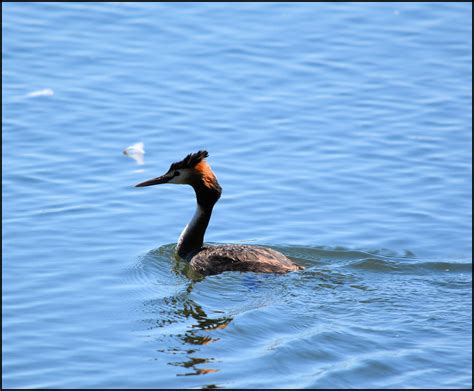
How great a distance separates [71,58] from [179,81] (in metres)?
1.87

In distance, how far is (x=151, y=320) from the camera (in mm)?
9953

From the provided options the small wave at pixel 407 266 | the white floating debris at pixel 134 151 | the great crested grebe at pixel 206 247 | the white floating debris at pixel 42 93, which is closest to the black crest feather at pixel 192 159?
the great crested grebe at pixel 206 247

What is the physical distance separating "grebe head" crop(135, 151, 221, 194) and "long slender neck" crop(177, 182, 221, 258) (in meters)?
0.04

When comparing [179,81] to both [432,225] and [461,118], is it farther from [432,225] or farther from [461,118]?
[432,225]

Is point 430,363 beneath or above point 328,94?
beneath

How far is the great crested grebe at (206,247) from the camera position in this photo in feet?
36.4

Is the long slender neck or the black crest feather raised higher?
the black crest feather

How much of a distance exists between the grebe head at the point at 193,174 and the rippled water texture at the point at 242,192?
27.2 inches

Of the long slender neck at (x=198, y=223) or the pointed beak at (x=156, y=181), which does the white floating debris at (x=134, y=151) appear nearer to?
the pointed beak at (x=156, y=181)

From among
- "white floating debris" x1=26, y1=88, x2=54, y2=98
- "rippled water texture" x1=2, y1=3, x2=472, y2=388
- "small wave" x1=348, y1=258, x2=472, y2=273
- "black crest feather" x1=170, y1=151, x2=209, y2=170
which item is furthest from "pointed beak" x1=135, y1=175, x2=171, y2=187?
"white floating debris" x1=26, y1=88, x2=54, y2=98

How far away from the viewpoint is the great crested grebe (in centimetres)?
1109

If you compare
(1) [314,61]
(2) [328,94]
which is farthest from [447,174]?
(1) [314,61]

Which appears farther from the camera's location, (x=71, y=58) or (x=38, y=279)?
(x=71, y=58)

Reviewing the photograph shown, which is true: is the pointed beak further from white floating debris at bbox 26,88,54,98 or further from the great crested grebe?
white floating debris at bbox 26,88,54,98
